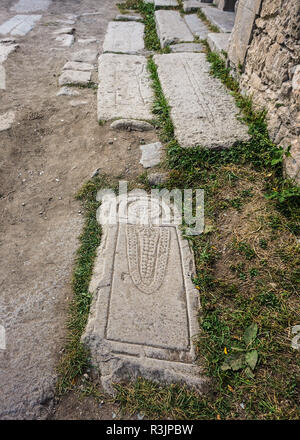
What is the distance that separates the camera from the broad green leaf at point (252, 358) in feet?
5.77

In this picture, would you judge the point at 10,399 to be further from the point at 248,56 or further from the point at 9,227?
the point at 248,56

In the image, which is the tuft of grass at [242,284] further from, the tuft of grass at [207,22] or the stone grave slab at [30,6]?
the stone grave slab at [30,6]

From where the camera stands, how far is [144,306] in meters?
1.99

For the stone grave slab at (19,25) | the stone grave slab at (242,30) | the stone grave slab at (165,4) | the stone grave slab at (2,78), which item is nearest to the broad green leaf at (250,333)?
the stone grave slab at (242,30)

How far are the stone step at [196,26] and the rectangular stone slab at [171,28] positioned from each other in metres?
0.09

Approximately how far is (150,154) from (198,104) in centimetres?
92

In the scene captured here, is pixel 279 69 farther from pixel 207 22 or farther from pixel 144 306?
pixel 207 22

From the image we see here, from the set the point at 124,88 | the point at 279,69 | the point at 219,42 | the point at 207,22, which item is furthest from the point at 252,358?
the point at 207,22

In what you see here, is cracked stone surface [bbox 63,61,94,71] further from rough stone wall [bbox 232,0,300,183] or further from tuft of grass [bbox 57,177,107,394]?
tuft of grass [bbox 57,177,107,394]

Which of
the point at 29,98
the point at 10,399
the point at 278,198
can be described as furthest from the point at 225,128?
the point at 10,399

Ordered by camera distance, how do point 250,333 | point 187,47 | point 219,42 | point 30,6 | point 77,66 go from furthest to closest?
point 30,6, point 187,47, point 77,66, point 219,42, point 250,333

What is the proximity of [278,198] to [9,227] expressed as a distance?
2.26 metres

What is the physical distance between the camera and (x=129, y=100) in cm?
386

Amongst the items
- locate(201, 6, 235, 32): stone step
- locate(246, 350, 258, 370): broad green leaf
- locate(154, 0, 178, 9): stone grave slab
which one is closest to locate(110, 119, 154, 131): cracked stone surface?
locate(246, 350, 258, 370): broad green leaf
